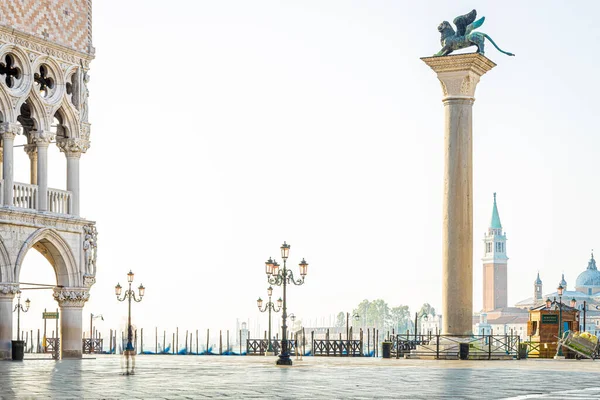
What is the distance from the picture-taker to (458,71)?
36.4 metres

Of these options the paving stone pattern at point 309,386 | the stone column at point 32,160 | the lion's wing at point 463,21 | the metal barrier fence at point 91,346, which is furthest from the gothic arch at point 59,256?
the metal barrier fence at point 91,346

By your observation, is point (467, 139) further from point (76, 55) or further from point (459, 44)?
point (76, 55)

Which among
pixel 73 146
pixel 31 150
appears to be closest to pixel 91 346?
pixel 31 150

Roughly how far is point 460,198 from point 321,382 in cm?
1554

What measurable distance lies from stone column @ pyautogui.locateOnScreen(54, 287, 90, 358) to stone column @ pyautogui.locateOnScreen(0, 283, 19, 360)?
241 centimetres

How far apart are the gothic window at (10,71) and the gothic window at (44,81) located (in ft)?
2.26

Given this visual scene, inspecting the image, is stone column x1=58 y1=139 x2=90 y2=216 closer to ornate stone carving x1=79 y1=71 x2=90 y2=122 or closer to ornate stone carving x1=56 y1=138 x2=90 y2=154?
ornate stone carving x1=56 y1=138 x2=90 y2=154

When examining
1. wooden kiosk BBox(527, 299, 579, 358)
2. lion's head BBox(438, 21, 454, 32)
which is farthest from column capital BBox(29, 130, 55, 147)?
wooden kiosk BBox(527, 299, 579, 358)

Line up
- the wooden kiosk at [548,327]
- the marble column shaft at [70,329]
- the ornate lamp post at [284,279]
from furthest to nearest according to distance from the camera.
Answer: the wooden kiosk at [548,327], the marble column shaft at [70,329], the ornate lamp post at [284,279]

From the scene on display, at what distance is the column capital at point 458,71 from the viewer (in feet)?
119

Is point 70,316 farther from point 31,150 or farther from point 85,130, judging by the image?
point 85,130

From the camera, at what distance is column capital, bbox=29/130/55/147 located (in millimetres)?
37531

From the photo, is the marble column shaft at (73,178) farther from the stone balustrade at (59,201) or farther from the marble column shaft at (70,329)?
the marble column shaft at (70,329)

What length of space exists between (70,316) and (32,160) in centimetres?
556
